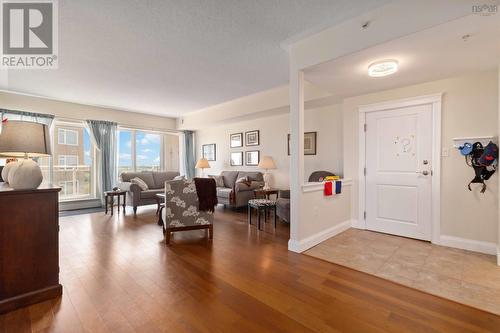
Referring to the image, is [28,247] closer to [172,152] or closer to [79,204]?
[79,204]

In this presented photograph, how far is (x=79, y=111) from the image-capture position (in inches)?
223

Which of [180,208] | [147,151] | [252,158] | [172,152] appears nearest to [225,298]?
[180,208]

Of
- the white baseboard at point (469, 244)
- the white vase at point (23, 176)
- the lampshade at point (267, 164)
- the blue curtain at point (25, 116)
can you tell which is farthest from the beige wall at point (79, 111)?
the white baseboard at point (469, 244)

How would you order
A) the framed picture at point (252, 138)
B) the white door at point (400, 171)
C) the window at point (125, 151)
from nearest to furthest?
the white door at point (400, 171)
the framed picture at point (252, 138)
the window at point (125, 151)

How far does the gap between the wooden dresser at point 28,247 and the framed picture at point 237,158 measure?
465 cm

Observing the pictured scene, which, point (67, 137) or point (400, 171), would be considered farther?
point (67, 137)

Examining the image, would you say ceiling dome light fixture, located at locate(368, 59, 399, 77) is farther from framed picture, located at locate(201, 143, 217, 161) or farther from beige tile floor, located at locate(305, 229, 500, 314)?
framed picture, located at locate(201, 143, 217, 161)

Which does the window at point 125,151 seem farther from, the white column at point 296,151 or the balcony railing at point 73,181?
the white column at point 296,151

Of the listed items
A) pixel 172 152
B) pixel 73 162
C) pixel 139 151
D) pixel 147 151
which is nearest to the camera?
pixel 73 162

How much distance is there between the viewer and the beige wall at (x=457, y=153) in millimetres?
2795

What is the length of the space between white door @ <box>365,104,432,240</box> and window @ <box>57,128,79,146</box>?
22.0 feet

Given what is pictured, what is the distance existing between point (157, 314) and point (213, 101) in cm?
477

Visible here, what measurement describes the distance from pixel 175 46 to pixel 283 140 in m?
3.16

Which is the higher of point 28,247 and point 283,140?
point 283,140
